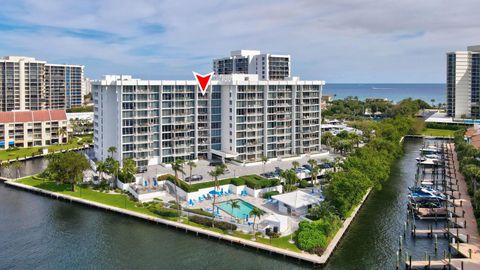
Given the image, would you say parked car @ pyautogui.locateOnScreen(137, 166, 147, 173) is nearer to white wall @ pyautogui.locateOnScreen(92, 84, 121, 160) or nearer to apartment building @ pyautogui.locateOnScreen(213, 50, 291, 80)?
white wall @ pyautogui.locateOnScreen(92, 84, 121, 160)

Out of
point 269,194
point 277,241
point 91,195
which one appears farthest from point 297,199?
point 91,195

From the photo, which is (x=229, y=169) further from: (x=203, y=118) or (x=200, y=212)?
(x=200, y=212)

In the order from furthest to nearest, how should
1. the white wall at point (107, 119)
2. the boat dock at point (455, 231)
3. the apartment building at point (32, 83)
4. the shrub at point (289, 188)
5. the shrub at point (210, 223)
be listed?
1. the apartment building at point (32, 83)
2. the white wall at point (107, 119)
3. the shrub at point (289, 188)
4. the shrub at point (210, 223)
5. the boat dock at point (455, 231)

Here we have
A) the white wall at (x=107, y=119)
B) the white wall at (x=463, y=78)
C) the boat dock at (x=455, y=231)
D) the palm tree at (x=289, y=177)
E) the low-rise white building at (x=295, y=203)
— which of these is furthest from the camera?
the white wall at (x=463, y=78)

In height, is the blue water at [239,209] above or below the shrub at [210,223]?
above

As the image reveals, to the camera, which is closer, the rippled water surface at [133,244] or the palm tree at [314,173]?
the rippled water surface at [133,244]

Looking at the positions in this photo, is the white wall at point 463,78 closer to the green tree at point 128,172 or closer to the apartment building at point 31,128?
the green tree at point 128,172

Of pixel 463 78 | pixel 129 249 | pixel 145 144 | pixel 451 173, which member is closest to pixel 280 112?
pixel 145 144

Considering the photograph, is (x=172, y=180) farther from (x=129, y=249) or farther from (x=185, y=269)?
(x=185, y=269)

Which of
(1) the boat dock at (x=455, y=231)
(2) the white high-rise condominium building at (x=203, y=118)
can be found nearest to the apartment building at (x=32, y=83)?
(2) the white high-rise condominium building at (x=203, y=118)
